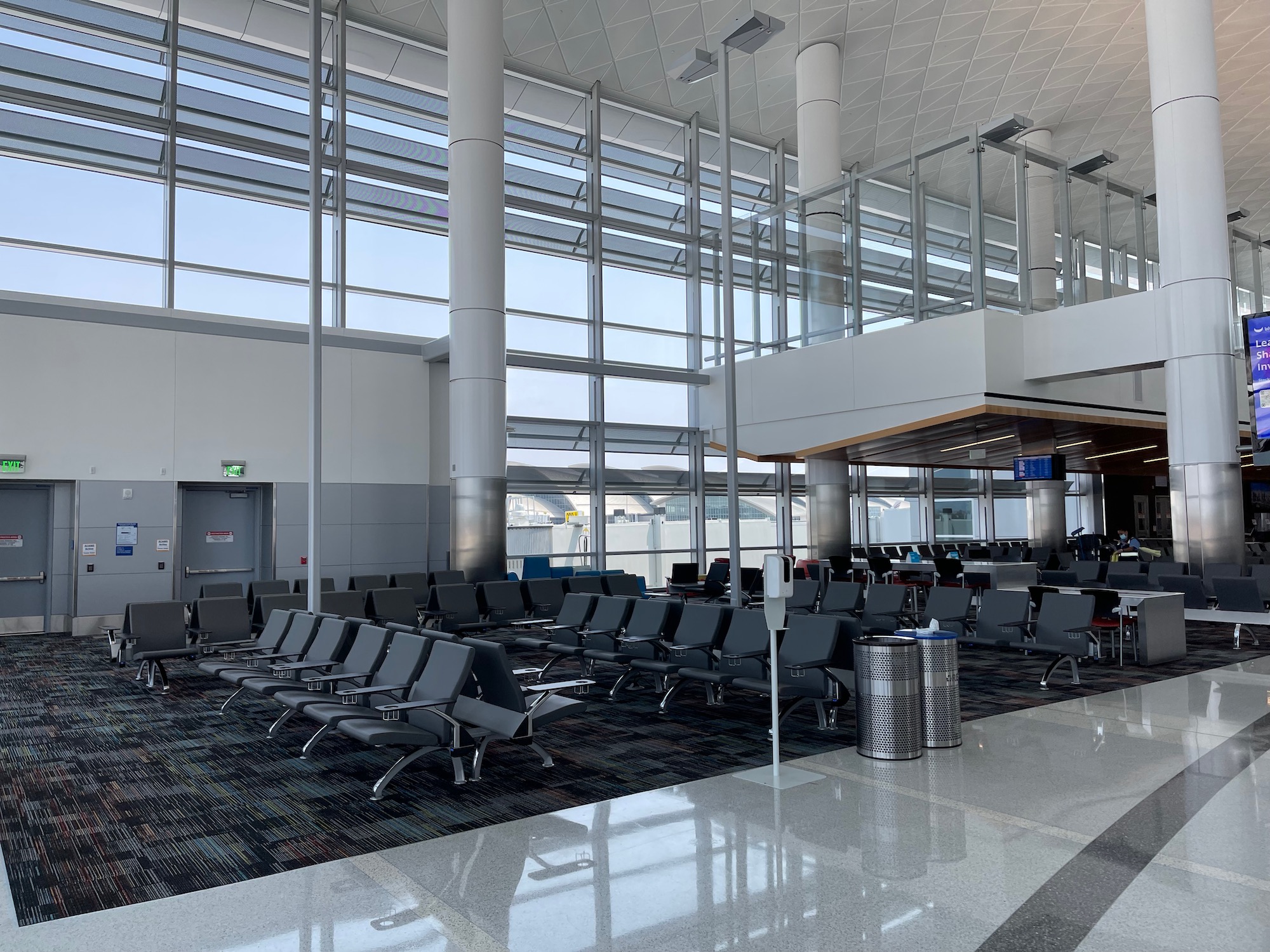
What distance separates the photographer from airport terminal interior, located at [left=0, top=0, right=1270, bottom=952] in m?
4.07

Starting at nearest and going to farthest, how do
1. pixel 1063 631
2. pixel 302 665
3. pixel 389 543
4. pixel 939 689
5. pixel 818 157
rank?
pixel 939 689
pixel 302 665
pixel 1063 631
pixel 389 543
pixel 818 157

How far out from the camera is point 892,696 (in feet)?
18.5

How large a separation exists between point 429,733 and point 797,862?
2.36 m

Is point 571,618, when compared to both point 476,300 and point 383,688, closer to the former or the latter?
point 383,688

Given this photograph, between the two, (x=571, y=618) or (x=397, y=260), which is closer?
(x=571, y=618)

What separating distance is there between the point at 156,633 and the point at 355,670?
12.2ft

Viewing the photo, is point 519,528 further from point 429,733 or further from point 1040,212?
point 429,733

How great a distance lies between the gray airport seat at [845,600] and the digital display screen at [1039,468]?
35.1 ft

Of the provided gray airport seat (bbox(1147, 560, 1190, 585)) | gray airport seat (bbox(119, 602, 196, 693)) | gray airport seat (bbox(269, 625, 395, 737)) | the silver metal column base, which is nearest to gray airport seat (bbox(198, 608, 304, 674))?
gray airport seat (bbox(119, 602, 196, 693))

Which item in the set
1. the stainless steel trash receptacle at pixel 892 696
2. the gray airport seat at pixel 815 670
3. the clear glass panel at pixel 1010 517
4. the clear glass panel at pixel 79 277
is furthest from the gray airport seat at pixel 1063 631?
the clear glass panel at pixel 1010 517

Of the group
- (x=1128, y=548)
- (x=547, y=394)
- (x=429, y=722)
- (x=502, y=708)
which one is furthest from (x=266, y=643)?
(x=1128, y=548)

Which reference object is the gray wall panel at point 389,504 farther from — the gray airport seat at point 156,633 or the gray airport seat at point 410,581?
the gray airport seat at point 156,633

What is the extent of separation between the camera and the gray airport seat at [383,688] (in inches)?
222

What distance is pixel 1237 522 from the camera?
1352 centimetres
